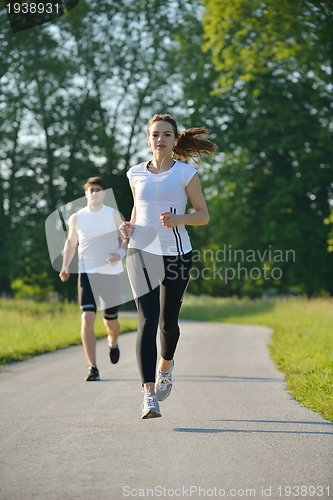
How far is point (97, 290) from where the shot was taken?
9250 millimetres

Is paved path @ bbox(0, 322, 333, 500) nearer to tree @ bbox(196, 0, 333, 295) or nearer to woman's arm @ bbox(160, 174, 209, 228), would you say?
woman's arm @ bbox(160, 174, 209, 228)

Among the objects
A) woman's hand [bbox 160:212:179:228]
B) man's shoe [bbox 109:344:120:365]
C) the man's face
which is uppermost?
the man's face

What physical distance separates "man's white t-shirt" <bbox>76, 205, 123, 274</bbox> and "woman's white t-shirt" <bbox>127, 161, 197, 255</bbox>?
2.88m

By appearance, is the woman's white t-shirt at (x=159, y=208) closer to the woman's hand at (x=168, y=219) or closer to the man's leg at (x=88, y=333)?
the woman's hand at (x=168, y=219)

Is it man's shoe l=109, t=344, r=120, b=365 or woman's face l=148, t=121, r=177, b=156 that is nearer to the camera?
woman's face l=148, t=121, r=177, b=156

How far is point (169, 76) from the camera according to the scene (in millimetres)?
40469

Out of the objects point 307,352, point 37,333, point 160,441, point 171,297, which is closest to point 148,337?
point 171,297

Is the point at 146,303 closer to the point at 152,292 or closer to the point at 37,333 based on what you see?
the point at 152,292

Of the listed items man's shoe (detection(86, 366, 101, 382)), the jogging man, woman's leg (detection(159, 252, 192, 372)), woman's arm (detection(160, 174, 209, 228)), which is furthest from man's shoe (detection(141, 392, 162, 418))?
the jogging man

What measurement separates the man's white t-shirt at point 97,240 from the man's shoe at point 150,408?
3.35 m

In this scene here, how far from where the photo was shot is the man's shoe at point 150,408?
583 cm

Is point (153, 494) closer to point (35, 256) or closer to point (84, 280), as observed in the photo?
point (84, 280)

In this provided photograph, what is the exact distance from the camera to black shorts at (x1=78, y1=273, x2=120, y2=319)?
360 inches

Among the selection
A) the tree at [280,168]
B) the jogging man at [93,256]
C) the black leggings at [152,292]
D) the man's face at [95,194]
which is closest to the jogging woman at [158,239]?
the black leggings at [152,292]
